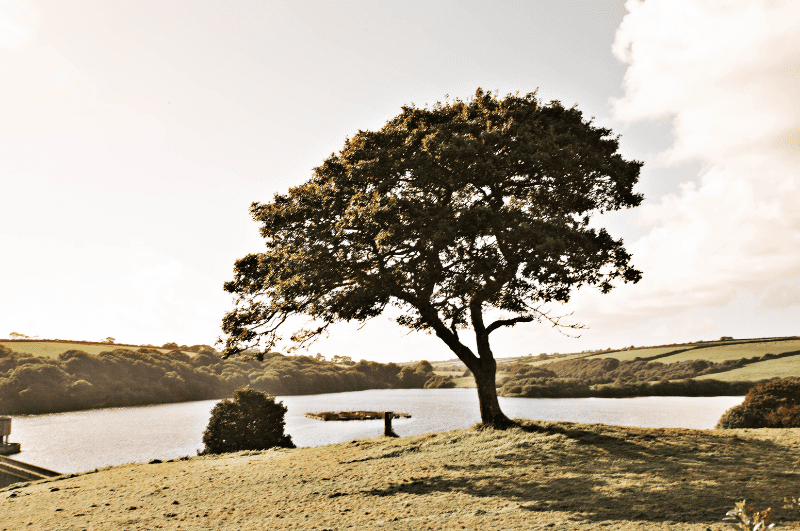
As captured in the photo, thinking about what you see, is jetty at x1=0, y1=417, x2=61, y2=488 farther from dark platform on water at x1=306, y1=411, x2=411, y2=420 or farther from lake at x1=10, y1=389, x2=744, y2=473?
dark platform on water at x1=306, y1=411, x2=411, y2=420

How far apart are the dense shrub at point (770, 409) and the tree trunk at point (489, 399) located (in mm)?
10507

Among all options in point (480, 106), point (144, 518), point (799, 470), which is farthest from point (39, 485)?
point (799, 470)

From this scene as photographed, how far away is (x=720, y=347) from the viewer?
73.0 meters

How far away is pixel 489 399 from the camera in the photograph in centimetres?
1828

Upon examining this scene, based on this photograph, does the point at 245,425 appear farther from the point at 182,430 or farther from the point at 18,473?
the point at 182,430

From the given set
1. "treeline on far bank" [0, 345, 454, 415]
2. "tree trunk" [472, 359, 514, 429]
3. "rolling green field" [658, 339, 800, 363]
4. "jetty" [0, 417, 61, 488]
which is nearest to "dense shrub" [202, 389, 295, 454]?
"jetty" [0, 417, 61, 488]

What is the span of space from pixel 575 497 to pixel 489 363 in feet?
31.5

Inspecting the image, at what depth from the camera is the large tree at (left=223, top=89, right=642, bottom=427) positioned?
49.0 feet

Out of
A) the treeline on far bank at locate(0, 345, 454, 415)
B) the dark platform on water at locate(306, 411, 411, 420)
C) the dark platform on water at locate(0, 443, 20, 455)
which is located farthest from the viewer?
the treeline on far bank at locate(0, 345, 454, 415)

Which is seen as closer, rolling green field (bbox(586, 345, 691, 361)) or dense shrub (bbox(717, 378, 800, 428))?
dense shrub (bbox(717, 378, 800, 428))

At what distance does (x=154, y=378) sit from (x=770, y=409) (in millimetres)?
79733

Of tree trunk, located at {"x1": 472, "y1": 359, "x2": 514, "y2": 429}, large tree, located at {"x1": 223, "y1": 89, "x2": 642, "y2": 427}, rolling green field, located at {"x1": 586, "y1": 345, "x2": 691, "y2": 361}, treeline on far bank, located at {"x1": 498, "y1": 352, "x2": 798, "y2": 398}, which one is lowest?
treeline on far bank, located at {"x1": 498, "y1": 352, "x2": 798, "y2": 398}

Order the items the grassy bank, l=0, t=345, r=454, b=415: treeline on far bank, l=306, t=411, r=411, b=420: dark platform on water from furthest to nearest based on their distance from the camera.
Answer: l=0, t=345, r=454, b=415: treeline on far bank < l=306, t=411, r=411, b=420: dark platform on water < the grassy bank

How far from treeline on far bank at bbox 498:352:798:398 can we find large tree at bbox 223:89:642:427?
42.8 m
